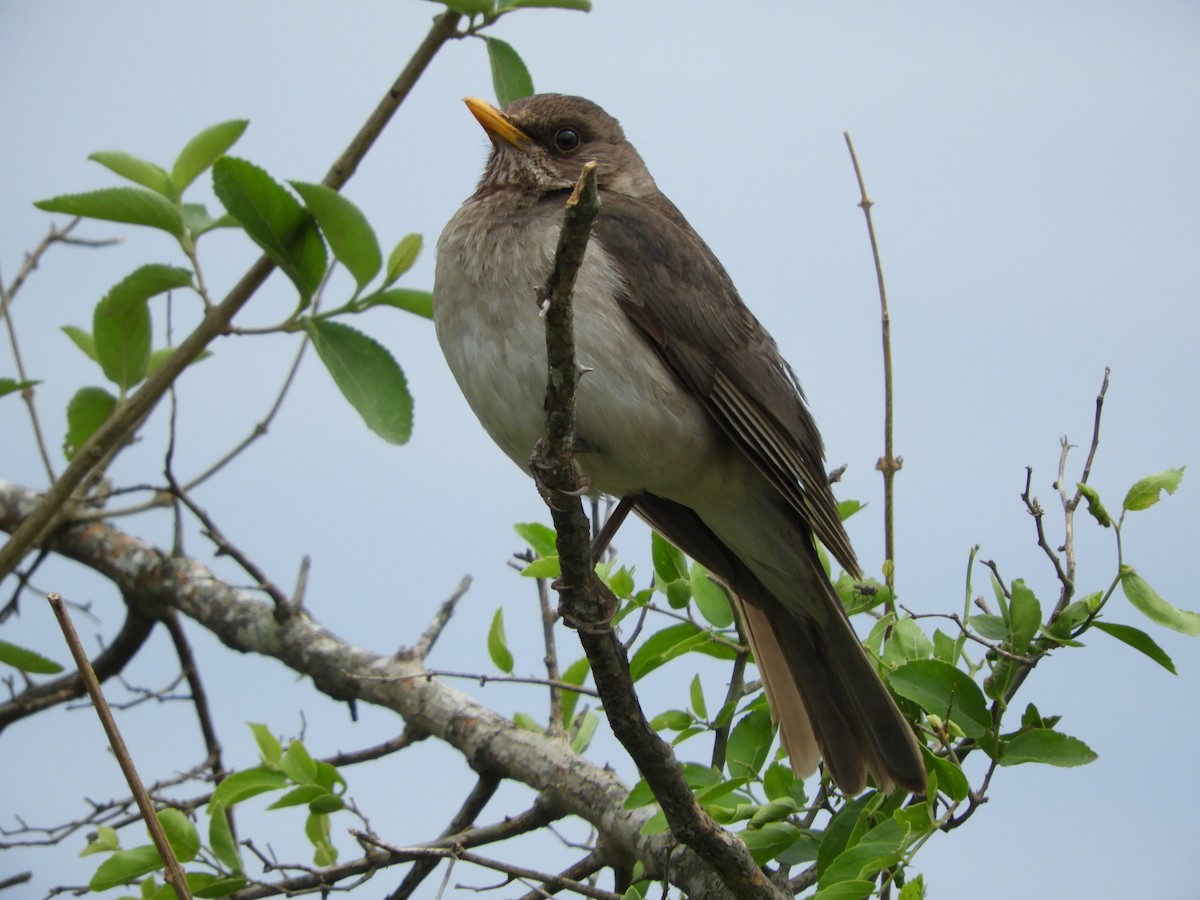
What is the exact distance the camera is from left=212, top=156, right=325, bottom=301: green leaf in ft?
13.3

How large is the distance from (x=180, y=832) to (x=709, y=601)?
1630mm

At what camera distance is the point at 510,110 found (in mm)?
4520

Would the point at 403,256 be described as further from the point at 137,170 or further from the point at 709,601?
the point at 709,601

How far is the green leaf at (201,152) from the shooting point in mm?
4391

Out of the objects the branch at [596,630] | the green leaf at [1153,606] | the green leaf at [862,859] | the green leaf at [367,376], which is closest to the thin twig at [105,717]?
the branch at [596,630]

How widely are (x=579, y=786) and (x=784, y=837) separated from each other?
2.82ft

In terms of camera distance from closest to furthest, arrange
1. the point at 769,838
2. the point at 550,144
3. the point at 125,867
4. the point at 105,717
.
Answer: the point at 105,717, the point at 769,838, the point at 125,867, the point at 550,144

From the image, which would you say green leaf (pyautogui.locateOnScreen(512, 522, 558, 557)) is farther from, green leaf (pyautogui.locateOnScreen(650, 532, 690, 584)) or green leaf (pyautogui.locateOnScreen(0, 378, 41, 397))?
green leaf (pyautogui.locateOnScreen(0, 378, 41, 397))

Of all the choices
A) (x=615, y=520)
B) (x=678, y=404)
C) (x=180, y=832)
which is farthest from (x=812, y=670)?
(x=180, y=832)

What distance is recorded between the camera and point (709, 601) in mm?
3748

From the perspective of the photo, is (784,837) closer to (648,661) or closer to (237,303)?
(648,661)

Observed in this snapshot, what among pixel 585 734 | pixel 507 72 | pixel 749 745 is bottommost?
pixel 749 745

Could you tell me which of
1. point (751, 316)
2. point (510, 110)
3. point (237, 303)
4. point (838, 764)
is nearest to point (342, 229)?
point (237, 303)

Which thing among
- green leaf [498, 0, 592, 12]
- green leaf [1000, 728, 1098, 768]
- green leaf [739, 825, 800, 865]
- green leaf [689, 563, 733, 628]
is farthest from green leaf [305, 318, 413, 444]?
green leaf [1000, 728, 1098, 768]
